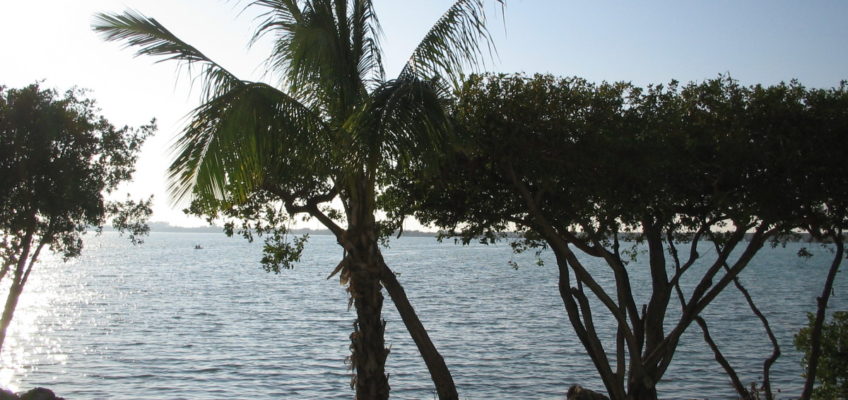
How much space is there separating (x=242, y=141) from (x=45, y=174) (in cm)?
1173

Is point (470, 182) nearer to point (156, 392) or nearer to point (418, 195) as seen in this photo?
point (418, 195)

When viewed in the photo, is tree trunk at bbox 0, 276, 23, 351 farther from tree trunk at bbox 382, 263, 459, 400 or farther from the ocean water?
tree trunk at bbox 382, 263, 459, 400

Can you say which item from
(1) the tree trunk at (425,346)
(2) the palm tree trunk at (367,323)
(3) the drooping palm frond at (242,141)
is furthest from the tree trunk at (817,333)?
(3) the drooping palm frond at (242,141)

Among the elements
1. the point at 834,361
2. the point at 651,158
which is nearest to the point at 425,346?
the point at 651,158

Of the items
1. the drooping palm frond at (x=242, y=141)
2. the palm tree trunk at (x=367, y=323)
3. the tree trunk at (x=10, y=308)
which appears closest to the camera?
the drooping palm frond at (x=242, y=141)

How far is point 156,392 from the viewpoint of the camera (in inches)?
946

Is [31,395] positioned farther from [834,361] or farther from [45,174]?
[834,361]

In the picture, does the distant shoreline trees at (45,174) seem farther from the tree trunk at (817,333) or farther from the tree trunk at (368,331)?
the tree trunk at (817,333)

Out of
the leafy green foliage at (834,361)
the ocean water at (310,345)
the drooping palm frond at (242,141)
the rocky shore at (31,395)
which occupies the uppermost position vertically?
the drooping palm frond at (242,141)

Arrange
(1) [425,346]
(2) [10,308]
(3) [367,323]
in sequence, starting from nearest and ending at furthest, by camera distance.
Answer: (3) [367,323] → (1) [425,346] → (2) [10,308]

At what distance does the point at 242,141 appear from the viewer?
1005cm

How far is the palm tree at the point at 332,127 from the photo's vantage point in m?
9.91

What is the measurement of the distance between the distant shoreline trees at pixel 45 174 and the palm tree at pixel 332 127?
26.9 feet

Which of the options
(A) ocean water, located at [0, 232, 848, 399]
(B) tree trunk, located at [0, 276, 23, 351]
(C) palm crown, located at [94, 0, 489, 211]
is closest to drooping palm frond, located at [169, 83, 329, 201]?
(C) palm crown, located at [94, 0, 489, 211]
